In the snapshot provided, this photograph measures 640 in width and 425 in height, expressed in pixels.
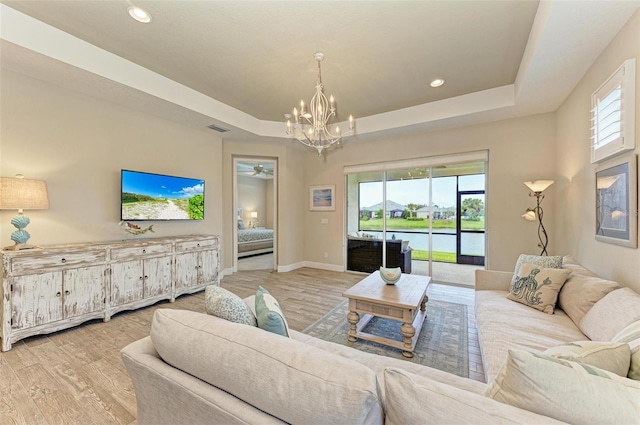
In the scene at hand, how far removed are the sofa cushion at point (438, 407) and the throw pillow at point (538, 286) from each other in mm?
2013

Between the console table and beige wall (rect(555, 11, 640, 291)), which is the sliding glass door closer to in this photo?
the console table

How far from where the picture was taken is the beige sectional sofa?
2.13 ft

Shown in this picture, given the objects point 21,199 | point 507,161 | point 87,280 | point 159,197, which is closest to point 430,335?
point 507,161

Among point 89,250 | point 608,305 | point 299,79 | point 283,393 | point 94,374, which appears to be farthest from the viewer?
point 299,79

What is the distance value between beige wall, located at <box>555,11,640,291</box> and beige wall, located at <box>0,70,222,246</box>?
17.2 feet

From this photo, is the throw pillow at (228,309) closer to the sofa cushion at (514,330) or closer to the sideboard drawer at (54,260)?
the sofa cushion at (514,330)

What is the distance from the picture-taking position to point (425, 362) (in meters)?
2.15

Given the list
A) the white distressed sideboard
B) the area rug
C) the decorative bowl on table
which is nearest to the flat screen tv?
the white distressed sideboard

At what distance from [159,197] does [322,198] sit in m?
3.16

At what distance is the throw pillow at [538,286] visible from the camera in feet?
6.86

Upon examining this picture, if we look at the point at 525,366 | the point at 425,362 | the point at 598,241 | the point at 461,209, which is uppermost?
the point at 461,209

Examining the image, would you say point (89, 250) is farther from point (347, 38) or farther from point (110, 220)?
point (347, 38)

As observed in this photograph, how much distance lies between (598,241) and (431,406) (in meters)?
2.90

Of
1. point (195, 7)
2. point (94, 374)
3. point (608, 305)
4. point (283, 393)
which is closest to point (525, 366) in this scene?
point (283, 393)
